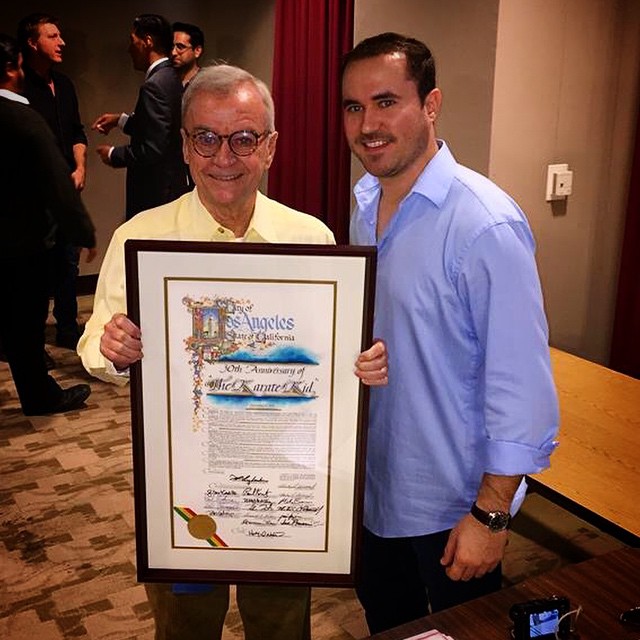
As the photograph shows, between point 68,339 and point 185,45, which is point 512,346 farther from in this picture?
point 185,45

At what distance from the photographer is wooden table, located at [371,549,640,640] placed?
3.71ft

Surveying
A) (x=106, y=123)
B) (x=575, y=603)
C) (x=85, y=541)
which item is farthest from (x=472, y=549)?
(x=106, y=123)

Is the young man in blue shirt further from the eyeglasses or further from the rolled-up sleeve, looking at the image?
the eyeglasses

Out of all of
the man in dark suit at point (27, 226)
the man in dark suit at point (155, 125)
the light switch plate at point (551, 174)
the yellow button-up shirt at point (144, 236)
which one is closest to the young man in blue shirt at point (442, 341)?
the yellow button-up shirt at point (144, 236)

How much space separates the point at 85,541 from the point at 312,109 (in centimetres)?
220

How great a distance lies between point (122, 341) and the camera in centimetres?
119

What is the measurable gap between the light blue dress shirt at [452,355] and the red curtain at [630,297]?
1.90m

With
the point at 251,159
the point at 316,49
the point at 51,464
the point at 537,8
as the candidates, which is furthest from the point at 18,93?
the point at 251,159

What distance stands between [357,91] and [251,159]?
22 centimetres

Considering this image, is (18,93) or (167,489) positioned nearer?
(167,489)

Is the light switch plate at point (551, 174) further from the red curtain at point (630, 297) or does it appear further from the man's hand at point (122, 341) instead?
the man's hand at point (122, 341)

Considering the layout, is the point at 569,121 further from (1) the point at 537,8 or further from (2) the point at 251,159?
(2) the point at 251,159

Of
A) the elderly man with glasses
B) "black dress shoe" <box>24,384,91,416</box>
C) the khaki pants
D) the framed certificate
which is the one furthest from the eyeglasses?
"black dress shoe" <box>24,384,91,416</box>

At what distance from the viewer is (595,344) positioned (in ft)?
10.7
